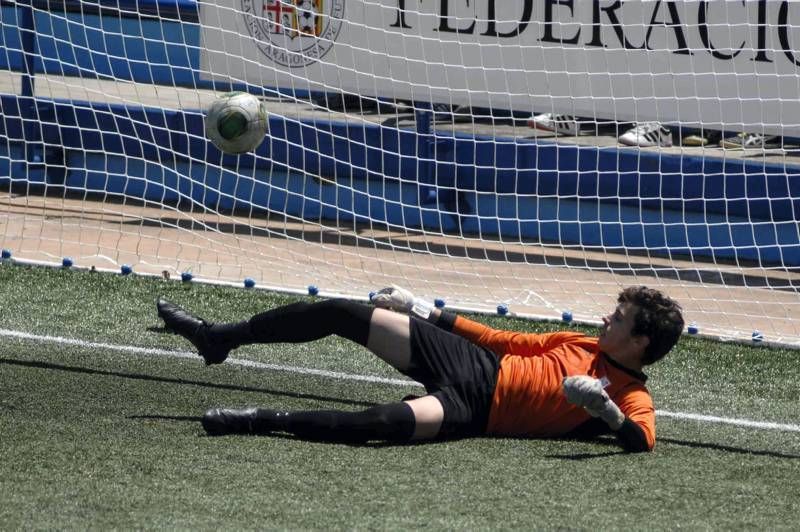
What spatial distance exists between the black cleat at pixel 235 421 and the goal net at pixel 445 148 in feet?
10.5

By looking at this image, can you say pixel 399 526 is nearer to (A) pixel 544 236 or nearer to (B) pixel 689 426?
(B) pixel 689 426

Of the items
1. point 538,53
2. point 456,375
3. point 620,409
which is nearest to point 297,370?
point 456,375

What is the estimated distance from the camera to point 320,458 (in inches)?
218

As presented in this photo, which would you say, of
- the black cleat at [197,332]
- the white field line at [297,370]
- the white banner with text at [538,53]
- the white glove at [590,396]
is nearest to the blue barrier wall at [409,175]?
the white banner with text at [538,53]

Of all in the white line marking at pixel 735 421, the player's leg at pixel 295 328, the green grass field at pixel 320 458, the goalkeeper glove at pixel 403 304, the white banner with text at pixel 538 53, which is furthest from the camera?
the white banner with text at pixel 538 53

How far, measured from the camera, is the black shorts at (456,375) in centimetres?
582

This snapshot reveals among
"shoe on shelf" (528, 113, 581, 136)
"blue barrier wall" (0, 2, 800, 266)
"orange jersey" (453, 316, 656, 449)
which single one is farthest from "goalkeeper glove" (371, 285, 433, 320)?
"shoe on shelf" (528, 113, 581, 136)

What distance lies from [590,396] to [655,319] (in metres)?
0.49

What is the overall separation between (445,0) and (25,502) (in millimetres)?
6367

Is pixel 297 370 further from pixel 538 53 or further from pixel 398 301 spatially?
pixel 538 53

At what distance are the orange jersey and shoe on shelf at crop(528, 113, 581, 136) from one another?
4617 millimetres

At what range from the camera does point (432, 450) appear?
5730mm

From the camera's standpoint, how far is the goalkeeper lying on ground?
5723 millimetres

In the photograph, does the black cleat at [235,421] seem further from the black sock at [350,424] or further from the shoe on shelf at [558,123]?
the shoe on shelf at [558,123]
